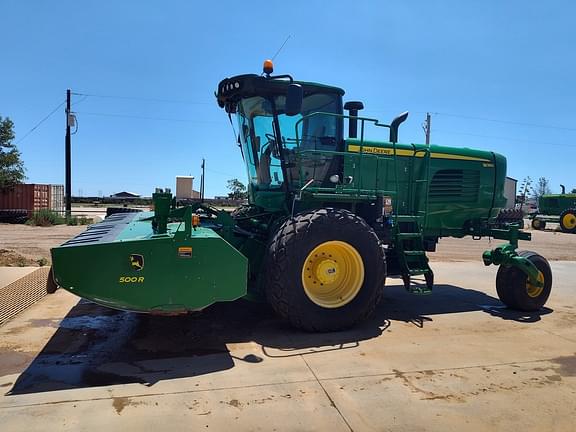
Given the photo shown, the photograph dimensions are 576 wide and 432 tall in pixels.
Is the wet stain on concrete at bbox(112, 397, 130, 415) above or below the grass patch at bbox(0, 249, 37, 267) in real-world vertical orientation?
below

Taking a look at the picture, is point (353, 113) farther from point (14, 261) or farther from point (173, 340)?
point (14, 261)

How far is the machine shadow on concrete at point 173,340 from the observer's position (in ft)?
13.3

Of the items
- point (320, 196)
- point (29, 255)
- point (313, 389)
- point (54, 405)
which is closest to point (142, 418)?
point (54, 405)

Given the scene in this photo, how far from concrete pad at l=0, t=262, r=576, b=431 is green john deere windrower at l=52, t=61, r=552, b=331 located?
53 cm

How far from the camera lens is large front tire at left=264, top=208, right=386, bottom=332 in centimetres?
504

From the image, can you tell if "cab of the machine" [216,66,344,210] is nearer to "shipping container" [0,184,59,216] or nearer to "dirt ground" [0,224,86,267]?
"dirt ground" [0,224,86,267]

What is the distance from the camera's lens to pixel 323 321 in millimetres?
5219

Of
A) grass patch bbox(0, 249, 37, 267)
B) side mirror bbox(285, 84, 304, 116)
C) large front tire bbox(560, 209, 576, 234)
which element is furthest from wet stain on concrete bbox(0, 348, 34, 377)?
large front tire bbox(560, 209, 576, 234)

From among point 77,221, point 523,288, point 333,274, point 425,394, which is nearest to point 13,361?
point 333,274

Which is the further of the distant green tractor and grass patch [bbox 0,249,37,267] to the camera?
the distant green tractor

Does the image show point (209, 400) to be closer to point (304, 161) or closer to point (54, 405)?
point (54, 405)

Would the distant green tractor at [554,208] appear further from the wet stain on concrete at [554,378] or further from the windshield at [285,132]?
the wet stain on concrete at [554,378]

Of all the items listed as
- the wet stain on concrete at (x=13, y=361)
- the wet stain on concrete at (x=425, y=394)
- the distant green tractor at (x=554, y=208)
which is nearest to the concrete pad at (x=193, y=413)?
the wet stain on concrete at (x=425, y=394)

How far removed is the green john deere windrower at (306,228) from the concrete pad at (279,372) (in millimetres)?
529
